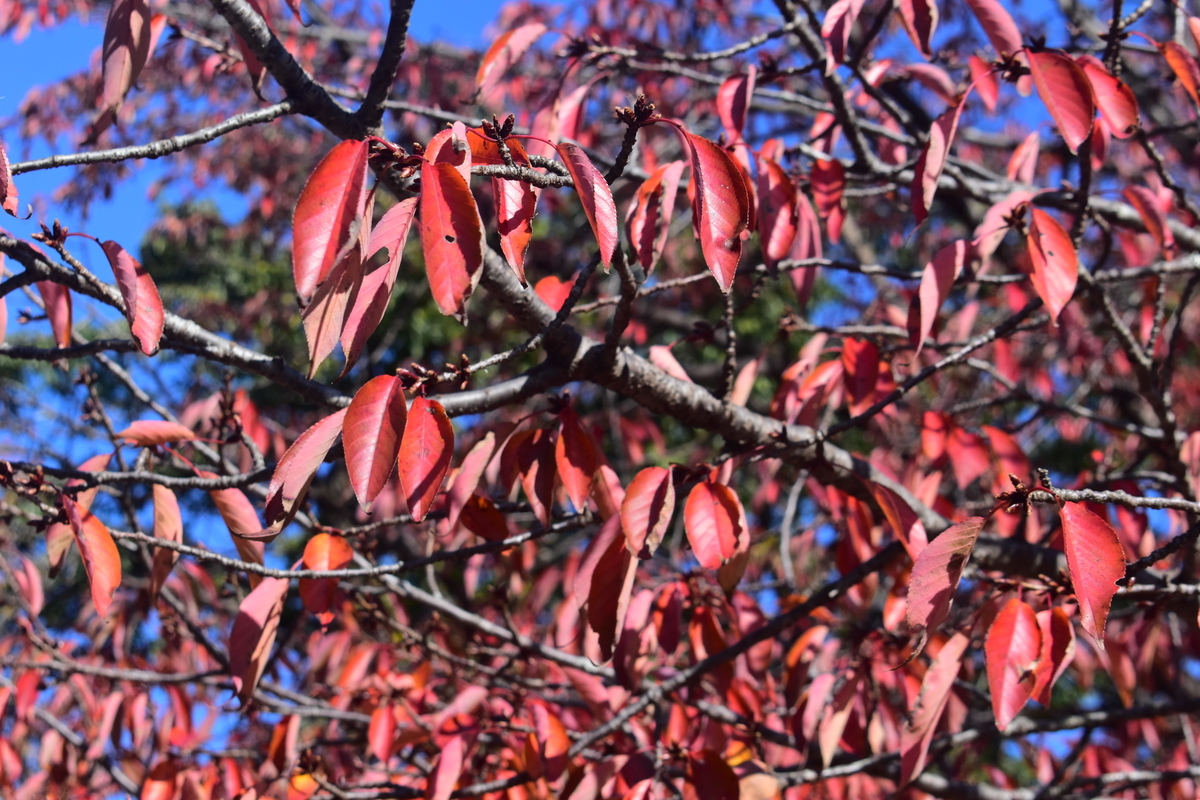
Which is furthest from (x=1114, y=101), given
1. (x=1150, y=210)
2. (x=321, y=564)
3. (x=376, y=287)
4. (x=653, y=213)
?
(x=321, y=564)

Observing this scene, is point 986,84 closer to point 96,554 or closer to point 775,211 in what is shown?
point 775,211

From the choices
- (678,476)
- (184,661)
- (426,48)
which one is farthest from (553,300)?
(426,48)

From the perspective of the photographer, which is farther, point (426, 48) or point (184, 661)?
point (426, 48)

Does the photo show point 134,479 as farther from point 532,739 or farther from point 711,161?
point 711,161

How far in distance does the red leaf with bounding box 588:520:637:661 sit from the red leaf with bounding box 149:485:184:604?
A: 0.69 m

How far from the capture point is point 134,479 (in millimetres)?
1386

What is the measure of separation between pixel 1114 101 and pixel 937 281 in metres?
0.40

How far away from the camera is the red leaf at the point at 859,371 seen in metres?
1.73

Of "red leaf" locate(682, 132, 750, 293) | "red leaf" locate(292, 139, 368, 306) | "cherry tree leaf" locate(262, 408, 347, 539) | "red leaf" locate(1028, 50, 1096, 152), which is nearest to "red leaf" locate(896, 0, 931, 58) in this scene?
"red leaf" locate(1028, 50, 1096, 152)

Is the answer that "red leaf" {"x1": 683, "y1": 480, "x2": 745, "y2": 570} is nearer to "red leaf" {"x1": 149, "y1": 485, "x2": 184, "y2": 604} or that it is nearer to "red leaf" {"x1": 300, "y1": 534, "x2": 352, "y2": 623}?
"red leaf" {"x1": 300, "y1": 534, "x2": 352, "y2": 623}

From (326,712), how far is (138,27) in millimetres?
1430

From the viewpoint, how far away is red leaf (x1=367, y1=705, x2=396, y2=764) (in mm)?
1827

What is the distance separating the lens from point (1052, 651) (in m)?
1.27

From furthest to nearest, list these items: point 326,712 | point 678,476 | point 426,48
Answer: point 426,48 < point 326,712 < point 678,476
